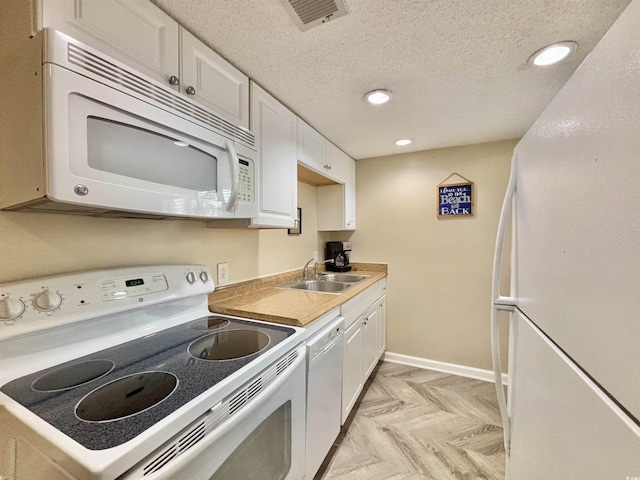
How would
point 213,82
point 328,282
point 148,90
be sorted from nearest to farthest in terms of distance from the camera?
point 148,90 → point 213,82 → point 328,282

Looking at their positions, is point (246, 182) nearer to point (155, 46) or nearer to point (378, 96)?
point (155, 46)

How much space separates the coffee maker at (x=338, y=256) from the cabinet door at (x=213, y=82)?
67.9 inches

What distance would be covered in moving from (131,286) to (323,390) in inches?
40.8

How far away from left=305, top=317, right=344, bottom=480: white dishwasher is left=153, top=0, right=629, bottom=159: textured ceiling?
54.0 inches

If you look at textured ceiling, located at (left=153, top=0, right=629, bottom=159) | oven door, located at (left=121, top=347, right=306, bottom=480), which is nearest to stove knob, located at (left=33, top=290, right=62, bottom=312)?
oven door, located at (left=121, top=347, right=306, bottom=480)

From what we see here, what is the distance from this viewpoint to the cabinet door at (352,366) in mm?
1702

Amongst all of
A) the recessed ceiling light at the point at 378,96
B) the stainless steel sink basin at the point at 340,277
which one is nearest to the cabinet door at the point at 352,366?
the stainless steel sink basin at the point at 340,277

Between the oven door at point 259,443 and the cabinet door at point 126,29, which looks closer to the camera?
the oven door at point 259,443

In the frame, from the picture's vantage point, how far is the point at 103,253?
104cm

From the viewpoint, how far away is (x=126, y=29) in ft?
2.83

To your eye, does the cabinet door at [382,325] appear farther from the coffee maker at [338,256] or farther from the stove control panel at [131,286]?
the stove control panel at [131,286]

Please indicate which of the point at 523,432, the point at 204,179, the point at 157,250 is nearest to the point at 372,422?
the point at 523,432

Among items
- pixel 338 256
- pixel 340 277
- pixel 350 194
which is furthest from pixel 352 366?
pixel 350 194

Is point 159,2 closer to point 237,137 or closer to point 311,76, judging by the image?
point 237,137
